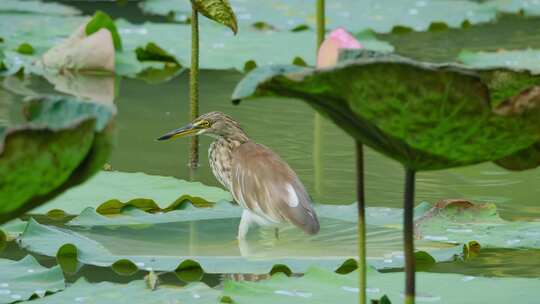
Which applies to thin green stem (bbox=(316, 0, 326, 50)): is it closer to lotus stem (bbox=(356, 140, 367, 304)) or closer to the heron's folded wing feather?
the heron's folded wing feather

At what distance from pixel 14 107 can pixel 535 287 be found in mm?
3673

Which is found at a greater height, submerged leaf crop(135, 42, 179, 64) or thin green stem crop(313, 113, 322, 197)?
submerged leaf crop(135, 42, 179, 64)

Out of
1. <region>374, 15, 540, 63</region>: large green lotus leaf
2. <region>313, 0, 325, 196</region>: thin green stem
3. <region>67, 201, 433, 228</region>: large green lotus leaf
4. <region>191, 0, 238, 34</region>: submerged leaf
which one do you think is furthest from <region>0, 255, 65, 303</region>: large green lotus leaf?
<region>374, 15, 540, 63</region>: large green lotus leaf

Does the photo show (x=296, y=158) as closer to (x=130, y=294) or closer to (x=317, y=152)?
(x=317, y=152)

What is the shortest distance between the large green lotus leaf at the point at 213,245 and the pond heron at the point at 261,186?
2.9 inches

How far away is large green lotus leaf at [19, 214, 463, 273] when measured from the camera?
3.45 m

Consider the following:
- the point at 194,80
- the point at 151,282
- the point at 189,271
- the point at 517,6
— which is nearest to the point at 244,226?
the point at 189,271

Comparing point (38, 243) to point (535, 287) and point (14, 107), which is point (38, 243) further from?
point (14, 107)

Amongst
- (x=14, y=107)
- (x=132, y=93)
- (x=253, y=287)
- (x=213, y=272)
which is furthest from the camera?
(x=132, y=93)

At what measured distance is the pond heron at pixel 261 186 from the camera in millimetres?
3623

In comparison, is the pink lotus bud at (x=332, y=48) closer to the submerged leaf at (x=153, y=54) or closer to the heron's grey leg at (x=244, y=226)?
the heron's grey leg at (x=244, y=226)

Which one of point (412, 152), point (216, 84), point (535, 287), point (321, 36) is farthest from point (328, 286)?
point (216, 84)

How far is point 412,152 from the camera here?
1.98 metres

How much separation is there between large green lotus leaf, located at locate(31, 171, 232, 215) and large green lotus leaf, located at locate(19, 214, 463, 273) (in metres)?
0.11
